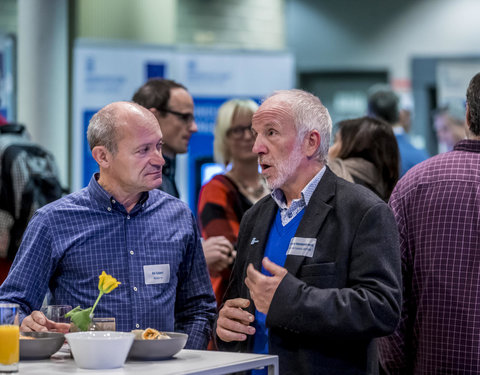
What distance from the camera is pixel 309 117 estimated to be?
249 cm

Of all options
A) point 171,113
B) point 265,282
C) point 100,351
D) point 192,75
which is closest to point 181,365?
point 100,351

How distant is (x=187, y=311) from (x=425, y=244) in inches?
32.8

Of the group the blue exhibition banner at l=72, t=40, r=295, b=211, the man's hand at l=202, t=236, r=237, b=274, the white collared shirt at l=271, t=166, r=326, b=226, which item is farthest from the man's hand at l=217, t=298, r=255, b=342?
the blue exhibition banner at l=72, t=40, r=295, b=211

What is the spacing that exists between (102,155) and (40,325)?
0.73 meters

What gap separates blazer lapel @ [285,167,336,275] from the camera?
7.63ft

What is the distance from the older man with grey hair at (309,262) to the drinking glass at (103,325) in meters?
0.40

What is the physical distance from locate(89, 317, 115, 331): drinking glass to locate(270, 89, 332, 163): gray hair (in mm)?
796

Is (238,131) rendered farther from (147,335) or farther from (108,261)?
(147,335)

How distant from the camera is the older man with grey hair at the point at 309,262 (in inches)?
86.5

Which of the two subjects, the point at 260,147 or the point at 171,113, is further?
the point at 171,113

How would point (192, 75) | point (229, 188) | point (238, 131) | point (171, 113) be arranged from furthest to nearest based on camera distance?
point (192, 75)
point (238, 131)
point (229, 188)
point (171, 113)

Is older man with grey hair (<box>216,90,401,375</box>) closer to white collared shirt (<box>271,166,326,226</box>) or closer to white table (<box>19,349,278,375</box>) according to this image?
white collared shirt (<box>271,166,326,226</box>)

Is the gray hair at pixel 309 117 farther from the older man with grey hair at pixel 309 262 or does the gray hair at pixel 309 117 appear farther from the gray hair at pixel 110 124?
the gray hair at pixel 110 124

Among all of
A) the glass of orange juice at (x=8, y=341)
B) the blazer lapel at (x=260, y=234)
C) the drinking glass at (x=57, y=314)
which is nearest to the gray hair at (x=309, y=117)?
the blazer lapel at (x=260, y=234)
